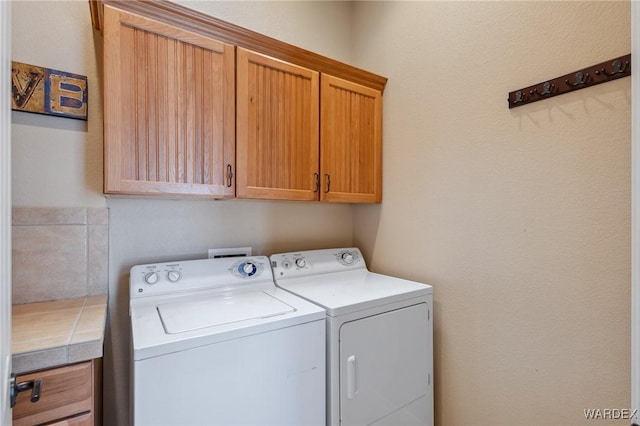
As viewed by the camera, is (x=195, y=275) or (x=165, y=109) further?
Answer: (x=195, y=275)

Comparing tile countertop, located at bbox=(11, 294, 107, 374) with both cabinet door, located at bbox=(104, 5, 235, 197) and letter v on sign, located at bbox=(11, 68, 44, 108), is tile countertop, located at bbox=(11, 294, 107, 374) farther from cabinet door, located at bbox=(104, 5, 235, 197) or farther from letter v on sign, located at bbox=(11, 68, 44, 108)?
letter v on sign, located at bbox=(11, 68, 44, 108)

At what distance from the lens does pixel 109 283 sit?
145cm

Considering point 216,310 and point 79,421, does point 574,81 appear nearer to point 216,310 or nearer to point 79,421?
point 216,310

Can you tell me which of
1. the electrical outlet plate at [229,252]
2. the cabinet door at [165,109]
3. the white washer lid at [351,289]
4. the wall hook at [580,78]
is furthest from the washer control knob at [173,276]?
the wall hook at [580,78]

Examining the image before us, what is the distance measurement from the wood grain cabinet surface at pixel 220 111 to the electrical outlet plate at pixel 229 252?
1.39ft

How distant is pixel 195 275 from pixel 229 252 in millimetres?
272

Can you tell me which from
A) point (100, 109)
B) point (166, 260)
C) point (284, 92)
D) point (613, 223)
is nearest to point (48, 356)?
point (166, 260)

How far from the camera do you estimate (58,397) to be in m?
0.89

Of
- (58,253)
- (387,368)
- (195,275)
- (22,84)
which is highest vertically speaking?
(22,84)

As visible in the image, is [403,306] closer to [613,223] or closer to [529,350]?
[529,350]

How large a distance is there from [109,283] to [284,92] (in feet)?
4.14

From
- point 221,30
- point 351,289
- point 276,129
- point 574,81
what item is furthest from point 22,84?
point 574,81

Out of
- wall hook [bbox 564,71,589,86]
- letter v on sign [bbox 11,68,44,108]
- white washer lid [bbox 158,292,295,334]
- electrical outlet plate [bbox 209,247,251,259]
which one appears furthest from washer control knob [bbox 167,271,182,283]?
wall hook [bbox 564,71,589,86]

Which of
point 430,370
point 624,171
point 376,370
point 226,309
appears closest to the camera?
point 624,171
